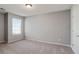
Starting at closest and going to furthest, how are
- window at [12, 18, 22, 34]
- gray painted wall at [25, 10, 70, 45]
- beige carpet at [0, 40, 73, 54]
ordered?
beige carpet at [0, 40, 73, 54]
gray painted wall at [25, 10, 70, 45]
window at [12, 18, 22, 34]

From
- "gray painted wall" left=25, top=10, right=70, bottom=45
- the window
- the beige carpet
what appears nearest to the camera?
the beige carpet

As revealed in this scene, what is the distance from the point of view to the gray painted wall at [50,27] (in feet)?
13.5

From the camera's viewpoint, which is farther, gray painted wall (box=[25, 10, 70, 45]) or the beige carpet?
gray painted wall (box=[25, 10, 70, 45])

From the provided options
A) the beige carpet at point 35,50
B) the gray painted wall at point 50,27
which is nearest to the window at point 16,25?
the gray painted wall at point 50,27

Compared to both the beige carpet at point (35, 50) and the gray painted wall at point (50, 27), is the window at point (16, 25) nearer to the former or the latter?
the gray painted wall at point (50, 27)

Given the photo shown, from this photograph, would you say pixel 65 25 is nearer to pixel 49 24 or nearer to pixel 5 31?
pixel 49 24

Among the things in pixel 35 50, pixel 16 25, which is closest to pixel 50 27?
pixel 35 50

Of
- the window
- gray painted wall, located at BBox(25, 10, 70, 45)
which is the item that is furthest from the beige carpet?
the window

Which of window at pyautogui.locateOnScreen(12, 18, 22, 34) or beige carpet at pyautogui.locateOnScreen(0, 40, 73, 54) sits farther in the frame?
window at pyautogui.locateOnScreen(12, 18, 22, 34)

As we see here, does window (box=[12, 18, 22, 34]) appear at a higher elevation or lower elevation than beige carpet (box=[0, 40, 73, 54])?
higher

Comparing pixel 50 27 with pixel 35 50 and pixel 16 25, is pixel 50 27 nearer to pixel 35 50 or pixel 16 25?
pixel 35 50

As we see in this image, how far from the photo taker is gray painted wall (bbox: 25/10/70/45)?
13.5 ft

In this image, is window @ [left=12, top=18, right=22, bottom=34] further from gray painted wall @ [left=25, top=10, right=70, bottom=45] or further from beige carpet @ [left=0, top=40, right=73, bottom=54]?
beige carpet @ [left=0, top=40, right=73, bottom=54]
